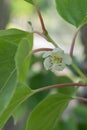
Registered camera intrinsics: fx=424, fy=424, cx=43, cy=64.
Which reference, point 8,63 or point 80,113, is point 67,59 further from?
point 80,113

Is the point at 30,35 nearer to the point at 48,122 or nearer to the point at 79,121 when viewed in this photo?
the point at 48,122

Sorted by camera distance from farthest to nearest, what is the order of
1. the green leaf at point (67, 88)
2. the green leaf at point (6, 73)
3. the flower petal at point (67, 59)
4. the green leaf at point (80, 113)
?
the green leaf at point (80, 113)
the green leaf at point (67, 88)
the flower petal at point (67, 59)
the green leaf at point (6, 73)

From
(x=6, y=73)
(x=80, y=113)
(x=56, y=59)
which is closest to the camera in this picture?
(x=6, y=73)

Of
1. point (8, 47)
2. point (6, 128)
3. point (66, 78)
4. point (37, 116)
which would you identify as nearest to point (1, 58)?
point (8, 47)

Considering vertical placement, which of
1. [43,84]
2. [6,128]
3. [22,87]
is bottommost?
[6,128]

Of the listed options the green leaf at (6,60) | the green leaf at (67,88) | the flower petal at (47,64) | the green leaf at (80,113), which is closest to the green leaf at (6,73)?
the green leaf at (6,60)

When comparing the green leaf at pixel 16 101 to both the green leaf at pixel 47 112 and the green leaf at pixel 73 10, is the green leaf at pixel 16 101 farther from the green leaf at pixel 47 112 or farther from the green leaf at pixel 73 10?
the green leaf at pixel 73 10

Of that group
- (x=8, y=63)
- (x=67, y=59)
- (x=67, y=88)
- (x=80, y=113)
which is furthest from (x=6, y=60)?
(x=80, y=113)
